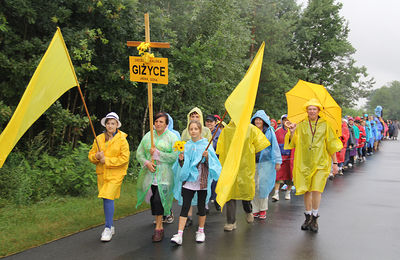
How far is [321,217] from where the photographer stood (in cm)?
705

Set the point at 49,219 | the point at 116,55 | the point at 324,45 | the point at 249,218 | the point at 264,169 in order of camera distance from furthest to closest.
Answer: the point at 324,45
the point at 116,55
the point at 264,169
the point at 249,218
the point at 49,219

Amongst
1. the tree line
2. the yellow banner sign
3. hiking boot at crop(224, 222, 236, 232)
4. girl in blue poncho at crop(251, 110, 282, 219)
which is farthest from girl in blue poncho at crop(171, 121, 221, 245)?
the tree line

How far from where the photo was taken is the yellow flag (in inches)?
183

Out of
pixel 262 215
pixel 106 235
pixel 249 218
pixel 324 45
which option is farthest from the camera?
pixel 324 45

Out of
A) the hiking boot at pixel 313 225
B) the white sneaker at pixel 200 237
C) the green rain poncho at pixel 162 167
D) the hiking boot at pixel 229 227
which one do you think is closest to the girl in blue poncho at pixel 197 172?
the white sneaker at pixel 200 237

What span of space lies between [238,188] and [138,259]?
6.73ft

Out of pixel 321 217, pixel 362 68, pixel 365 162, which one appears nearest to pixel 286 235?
pixel 321 217

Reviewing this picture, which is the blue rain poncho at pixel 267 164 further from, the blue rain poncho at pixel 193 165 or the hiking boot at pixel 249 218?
the blue rain poncho at pixel 193 165

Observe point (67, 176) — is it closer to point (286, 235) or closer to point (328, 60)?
point (286, 235)

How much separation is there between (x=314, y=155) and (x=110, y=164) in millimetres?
3110

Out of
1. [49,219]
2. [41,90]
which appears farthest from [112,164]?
[49,219]

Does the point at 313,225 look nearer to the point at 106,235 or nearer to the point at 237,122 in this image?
the point at 237,122

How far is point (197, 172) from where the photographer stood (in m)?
5.46

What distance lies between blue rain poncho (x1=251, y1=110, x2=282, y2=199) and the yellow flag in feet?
7.28
